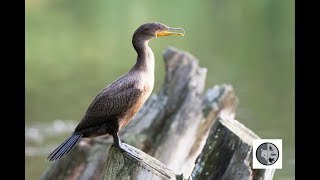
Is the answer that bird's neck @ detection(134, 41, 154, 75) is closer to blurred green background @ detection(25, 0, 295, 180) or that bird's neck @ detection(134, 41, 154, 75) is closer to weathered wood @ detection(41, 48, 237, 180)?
weathered wood @ detection(41, 48, 237, 180)

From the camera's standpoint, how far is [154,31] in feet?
14.4

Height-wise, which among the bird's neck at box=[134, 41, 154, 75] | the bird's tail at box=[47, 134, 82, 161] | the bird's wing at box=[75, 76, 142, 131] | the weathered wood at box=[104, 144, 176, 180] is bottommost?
the weathered wood at box=[104, 144, 176, 180]

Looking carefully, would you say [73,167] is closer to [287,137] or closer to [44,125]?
[287,137]

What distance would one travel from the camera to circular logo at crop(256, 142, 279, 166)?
4.15m

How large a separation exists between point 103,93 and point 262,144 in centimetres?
92

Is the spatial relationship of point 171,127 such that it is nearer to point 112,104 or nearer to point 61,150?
point 112,104

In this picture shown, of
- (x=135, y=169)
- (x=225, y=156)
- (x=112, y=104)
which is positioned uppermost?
(x=112, y=104)

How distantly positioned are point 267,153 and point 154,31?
0.89m

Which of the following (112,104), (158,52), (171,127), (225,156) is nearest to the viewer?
(225,156)

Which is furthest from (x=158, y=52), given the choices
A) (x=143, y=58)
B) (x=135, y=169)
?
(x=135, y=169)

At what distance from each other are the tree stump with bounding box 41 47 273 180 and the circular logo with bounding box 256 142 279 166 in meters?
1.31

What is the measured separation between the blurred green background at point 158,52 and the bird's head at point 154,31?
166 inches

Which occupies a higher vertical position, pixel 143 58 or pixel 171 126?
pixel 143 58

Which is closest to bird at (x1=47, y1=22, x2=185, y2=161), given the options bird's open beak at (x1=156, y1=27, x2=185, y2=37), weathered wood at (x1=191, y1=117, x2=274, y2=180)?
bird's open beak at (x1=156, y1=27, x2=185, y2=37)
